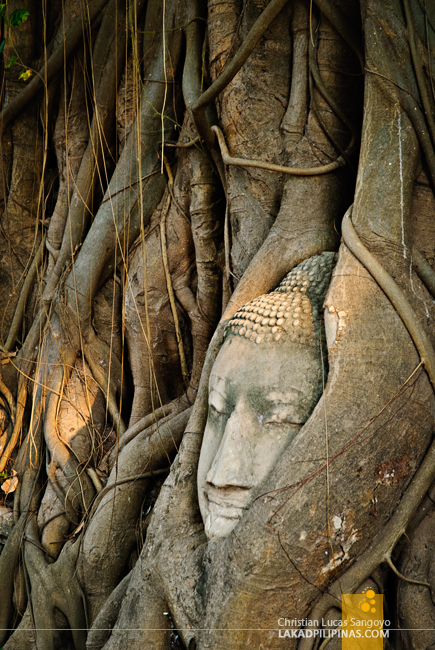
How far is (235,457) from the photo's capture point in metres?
1.74

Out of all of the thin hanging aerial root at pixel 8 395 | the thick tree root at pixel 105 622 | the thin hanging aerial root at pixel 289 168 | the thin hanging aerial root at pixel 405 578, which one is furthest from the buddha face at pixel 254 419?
the thin hanging aerial root at pixel 8 395

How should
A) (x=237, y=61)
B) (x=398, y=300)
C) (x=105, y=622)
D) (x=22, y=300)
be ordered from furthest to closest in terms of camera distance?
1. (x=22, y=300)
2. (x=237, y=61)
3. (x=105, y=622)
4. (x=398, y=300)

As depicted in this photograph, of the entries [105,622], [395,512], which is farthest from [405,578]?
[105,622]

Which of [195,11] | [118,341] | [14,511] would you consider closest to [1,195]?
[118,341]

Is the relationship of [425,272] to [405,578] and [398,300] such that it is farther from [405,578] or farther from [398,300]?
[405,578]

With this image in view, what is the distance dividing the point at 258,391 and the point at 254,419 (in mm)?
84

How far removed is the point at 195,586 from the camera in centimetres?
171

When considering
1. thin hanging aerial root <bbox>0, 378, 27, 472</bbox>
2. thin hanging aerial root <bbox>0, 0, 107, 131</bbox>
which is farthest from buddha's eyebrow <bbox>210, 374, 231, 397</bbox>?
thin hanging aerial root <bbox>0, 0, 107, 131</bbox>

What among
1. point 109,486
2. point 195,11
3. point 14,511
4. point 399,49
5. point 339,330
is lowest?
point 14,511

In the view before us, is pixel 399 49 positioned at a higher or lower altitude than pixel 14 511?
higher

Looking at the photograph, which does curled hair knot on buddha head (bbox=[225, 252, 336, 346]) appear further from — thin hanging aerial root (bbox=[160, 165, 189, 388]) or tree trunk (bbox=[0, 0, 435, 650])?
thin hanging aerial root (bbox=[160, 165, 189, 388])

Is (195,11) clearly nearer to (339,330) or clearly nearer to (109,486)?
(339,330)

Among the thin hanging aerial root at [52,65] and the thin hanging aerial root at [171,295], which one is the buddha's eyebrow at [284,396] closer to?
the thin hanging aerial root at [171,295]

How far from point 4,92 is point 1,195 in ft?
1.88
